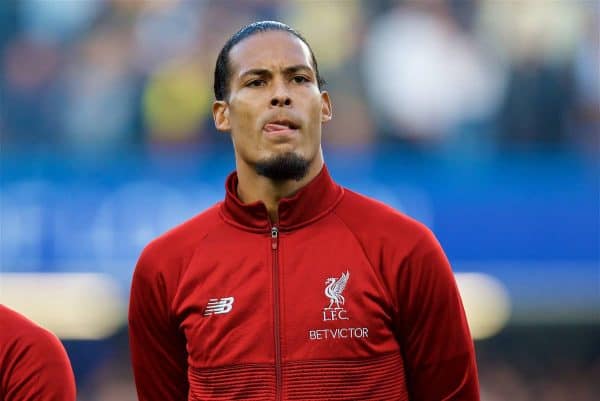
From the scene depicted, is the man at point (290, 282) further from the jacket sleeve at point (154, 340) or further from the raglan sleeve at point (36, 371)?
the raglan sleeve at point (36, 371)

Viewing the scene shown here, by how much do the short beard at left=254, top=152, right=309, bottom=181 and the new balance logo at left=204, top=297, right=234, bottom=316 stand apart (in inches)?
14.1

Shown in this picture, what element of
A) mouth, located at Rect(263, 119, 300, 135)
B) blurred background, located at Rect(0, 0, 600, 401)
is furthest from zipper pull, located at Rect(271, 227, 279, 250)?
blurred background, located at Rect(0, 0, 600, 401)

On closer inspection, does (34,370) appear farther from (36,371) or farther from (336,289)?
(336,289)

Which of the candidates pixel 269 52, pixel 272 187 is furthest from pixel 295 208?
pixel 269 52

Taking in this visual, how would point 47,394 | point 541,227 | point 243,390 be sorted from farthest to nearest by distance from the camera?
point 541,227 → point 47,394 → point 243,390

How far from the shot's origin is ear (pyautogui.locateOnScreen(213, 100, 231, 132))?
11.8ft

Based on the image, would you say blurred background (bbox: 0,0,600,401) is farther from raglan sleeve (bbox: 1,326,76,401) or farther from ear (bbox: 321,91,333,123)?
raglan sleeve (bbox: 1,326,76,401)

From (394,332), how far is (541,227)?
481 centimetres

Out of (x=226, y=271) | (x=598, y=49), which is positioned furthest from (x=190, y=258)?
(x=598, y=49)

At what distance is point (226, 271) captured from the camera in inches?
133

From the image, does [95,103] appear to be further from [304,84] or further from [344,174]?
[304,84]

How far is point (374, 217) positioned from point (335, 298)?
280 millimetres

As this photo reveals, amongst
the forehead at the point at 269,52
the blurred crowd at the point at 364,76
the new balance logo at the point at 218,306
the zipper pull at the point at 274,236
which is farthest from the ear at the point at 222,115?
the blurred crowd at the point at 364,76

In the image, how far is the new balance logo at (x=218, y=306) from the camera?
3.32 meters
